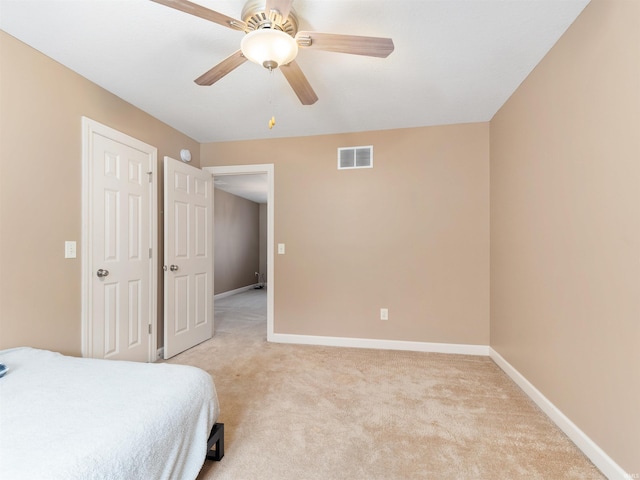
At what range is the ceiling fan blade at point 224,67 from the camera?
159cm

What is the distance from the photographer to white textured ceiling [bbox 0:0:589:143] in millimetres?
1607

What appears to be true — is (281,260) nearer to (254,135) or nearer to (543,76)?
(254,135)

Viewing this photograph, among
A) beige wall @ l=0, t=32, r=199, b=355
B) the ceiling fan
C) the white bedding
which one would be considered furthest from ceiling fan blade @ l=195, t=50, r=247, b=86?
the white bedding

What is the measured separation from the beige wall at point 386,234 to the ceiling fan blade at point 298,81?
59.5 inches

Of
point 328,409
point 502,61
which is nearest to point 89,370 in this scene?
point 328,409

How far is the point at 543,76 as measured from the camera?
79.6 inches

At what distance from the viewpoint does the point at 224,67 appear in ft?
5.46

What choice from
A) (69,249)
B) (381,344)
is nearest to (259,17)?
(69,249)

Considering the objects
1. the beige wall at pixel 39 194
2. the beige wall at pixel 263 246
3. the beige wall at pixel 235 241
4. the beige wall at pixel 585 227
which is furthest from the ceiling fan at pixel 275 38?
the beige wall at pixel 263 246

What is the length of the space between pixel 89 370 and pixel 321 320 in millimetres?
2294

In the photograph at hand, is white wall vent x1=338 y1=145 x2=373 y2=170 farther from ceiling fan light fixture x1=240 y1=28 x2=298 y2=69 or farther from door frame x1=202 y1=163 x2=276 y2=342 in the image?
ceiling fan light fixture x1=240 y1=28 x2=298 y2=69

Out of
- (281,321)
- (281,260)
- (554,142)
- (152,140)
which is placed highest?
(152,140)

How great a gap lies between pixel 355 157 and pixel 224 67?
195 cm

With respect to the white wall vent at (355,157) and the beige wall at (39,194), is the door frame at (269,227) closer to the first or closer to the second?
the white wall vent at (355,157)
